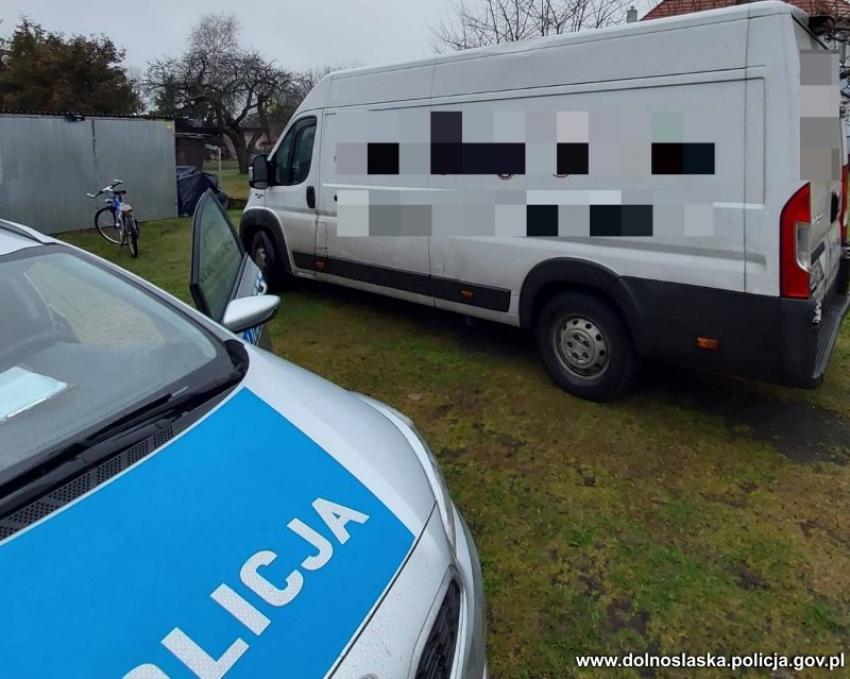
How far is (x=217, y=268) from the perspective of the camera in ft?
10.1

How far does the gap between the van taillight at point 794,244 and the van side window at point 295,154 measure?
4.22m

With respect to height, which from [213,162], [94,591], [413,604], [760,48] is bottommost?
[413,604]

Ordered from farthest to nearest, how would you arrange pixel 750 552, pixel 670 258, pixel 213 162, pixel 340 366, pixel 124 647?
1. pixel 213 162
2. pixel 340 366
3. pixel 670 258
4. pixel 750 552
5. pixel 124 647

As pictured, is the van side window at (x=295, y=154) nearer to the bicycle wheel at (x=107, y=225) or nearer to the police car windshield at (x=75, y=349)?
the police car windshield at (x=75, y=349)

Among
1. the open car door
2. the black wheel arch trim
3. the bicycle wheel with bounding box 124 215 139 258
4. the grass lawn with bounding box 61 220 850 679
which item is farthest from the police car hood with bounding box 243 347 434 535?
the bicycle wheel with bounding box 124 215 139 258

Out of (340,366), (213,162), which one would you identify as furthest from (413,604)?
(213,162)

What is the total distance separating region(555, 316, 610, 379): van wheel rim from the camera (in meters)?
4.04

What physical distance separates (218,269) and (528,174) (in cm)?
219

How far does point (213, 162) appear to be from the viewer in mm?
37469

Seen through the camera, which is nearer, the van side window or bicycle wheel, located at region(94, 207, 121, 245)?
the van side window

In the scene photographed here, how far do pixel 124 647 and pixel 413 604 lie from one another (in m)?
0.61

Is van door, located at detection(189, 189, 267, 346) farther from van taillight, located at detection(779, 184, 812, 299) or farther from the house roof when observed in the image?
the house roof

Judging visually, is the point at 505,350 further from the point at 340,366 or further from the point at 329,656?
the point at 329,656

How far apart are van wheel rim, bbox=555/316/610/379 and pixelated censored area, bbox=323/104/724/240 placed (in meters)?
0.61
